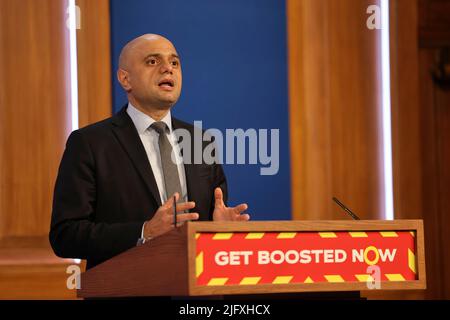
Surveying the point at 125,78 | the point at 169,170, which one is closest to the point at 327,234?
the point at 169,170

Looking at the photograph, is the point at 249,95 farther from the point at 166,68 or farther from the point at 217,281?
the point at 217,281

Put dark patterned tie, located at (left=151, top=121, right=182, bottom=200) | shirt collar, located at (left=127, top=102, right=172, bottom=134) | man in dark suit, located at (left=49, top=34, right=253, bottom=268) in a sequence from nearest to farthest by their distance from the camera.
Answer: man in dark suit, located at (left=49, top=34, right=253, bottom=268), dark patterned tie, located at (left=151, top=121, right=182, bottom=200), shirt collar, located at (left=127, top=102, right=172, bottom=134)

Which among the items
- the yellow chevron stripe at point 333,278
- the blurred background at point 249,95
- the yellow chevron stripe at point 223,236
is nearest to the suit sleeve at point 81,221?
the yellow chevron stripe at point 223,236

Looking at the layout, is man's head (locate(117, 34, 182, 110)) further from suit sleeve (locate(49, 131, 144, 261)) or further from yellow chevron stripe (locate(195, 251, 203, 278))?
yellow chevron stripe (locate(195, 251, 203, 278))

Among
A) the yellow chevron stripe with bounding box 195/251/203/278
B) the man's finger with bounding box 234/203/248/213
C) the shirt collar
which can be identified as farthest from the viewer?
the shirt collar

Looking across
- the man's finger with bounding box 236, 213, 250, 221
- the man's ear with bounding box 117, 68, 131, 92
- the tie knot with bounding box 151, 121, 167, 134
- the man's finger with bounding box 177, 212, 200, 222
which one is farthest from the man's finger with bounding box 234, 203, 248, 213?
the man's ear with bounding box 117, 68, 131, 92

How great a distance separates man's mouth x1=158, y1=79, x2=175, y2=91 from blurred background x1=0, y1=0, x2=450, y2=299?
3.95 ft

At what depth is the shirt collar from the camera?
2.34 meters

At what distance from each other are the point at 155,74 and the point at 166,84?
0.05 m

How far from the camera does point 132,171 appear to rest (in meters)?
2.24

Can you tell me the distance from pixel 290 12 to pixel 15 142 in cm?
128

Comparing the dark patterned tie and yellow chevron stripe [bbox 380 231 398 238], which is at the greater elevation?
the dark patterned tie

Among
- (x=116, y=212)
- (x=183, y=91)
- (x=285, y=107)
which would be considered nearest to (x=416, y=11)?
(x=285, y=107)

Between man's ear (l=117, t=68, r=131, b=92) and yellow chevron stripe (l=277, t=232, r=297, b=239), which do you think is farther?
man's ear (l=117, t=68, r=131, b=92)
